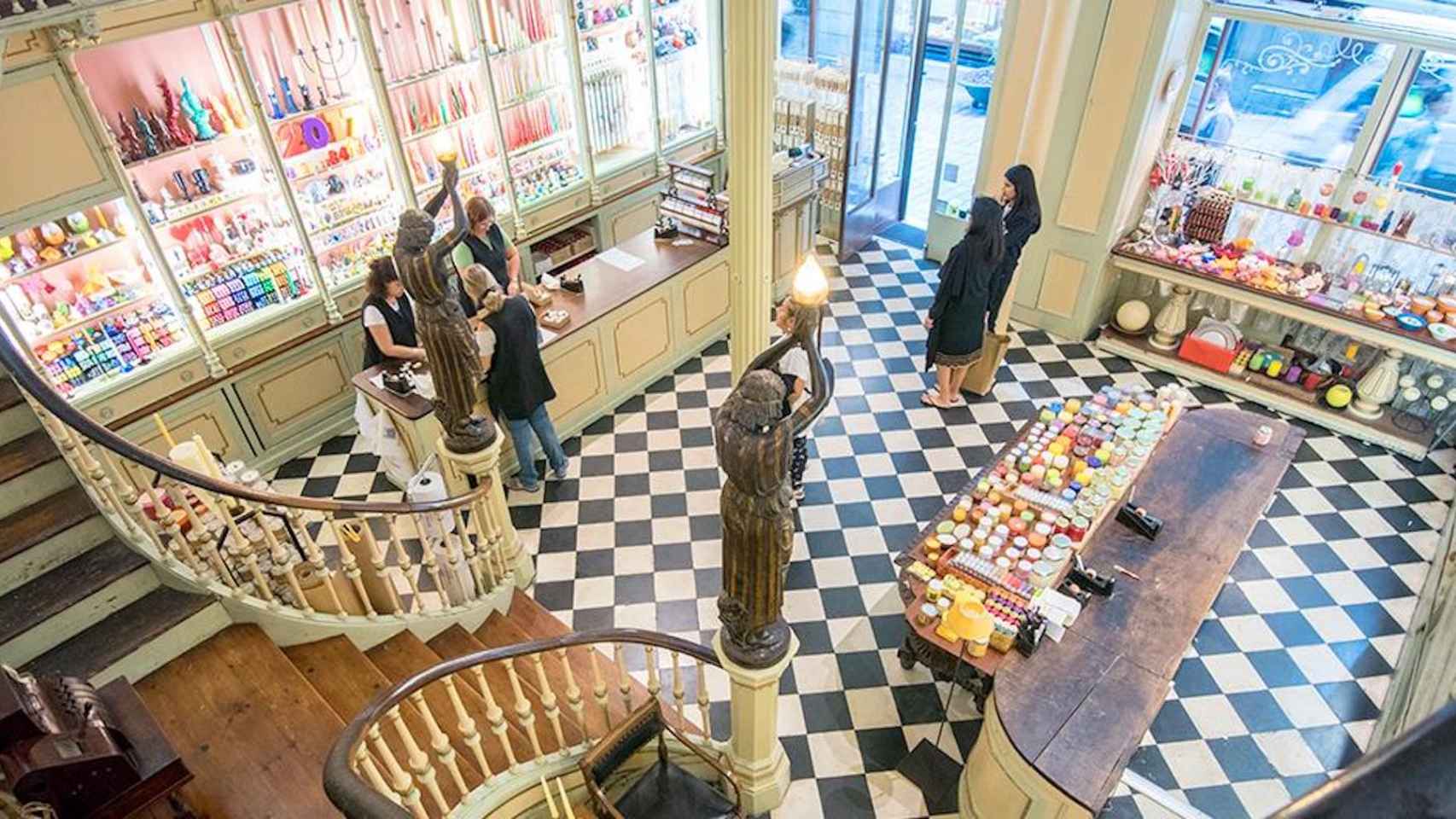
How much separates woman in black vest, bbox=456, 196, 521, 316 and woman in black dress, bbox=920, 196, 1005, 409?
10.9 feet

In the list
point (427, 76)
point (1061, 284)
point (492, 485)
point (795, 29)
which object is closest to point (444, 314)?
point (492, 485)

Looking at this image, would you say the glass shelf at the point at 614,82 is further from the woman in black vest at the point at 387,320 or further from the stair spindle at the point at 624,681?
the stair spindle at the point at 624,681

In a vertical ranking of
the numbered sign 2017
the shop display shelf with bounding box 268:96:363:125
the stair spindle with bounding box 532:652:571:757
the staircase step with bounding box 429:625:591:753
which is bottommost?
the staircase step with bounding box 429:625:591:753

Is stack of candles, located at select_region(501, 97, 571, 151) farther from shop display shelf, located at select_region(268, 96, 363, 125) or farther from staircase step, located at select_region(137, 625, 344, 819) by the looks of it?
staircase step, located at select_region(137, 625, 344, 819)

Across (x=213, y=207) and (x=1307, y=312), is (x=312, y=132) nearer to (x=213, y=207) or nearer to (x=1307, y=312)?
(x=213, y=207)

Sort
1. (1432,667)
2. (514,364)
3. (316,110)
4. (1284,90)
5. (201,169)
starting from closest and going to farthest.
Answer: (1432,667) < (514,364) < (201,169) < (316,110) < (1284,90)

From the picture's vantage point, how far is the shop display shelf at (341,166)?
631 centimetres

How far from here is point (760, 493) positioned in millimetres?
3096

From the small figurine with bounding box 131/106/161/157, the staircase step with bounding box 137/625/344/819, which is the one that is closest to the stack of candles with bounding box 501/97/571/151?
the small figurine with bounding box 131/106/161/157

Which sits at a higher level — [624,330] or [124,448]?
[124,448]

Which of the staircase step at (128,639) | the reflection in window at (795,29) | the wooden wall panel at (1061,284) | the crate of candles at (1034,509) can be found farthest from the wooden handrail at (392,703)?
the reflection in window at (795,29)

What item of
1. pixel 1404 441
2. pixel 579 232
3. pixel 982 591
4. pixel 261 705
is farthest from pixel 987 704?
pixel 579 232

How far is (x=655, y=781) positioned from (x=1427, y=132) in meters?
7.11

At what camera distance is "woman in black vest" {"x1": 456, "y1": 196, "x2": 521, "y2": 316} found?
6141 mm
